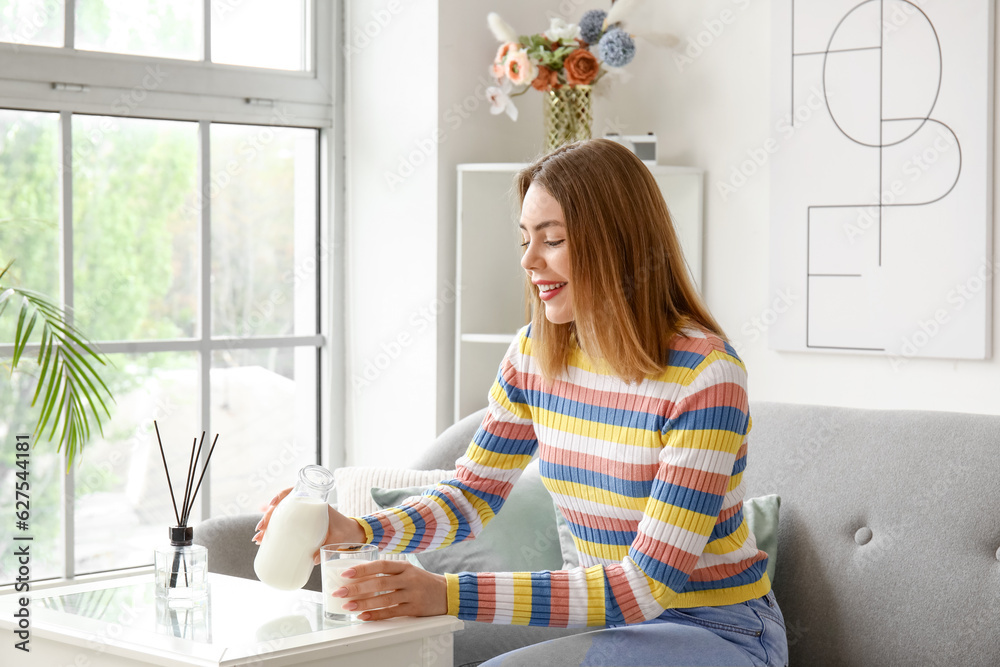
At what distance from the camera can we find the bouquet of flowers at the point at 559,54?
2.68 meters

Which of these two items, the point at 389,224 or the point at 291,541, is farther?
the point at 389,224

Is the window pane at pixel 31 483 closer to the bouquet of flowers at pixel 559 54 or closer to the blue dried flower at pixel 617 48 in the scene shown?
the bouquet of flowers at pixel 559 54

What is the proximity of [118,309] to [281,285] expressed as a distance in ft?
1.58

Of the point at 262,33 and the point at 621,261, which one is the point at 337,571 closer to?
the point at 621,261

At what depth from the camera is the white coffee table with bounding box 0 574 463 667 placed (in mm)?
1177

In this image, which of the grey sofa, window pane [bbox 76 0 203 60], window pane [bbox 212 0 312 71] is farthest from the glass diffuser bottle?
window pane [bbox 212 0 312 71]

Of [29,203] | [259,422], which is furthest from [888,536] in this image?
[29,203]

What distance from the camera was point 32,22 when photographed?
2465 millimetres

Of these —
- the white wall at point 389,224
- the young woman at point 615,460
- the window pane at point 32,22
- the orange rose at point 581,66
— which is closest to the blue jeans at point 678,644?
the young woman at point 615,460

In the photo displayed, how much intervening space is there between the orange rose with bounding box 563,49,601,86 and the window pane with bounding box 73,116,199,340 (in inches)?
38.2

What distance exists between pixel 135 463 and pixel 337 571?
5.18ft

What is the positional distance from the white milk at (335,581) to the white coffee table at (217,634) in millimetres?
21

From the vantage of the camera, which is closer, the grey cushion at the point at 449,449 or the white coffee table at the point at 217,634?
the white coffee table at the point at 217,634

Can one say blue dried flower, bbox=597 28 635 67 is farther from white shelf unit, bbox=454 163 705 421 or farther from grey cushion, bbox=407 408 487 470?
grey cushion, bbox=407 408 487 470
